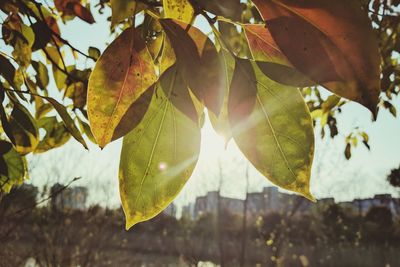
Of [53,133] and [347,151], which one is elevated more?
[347,151]

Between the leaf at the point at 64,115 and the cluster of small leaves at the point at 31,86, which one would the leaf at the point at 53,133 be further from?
the leaf at the point at 64,115

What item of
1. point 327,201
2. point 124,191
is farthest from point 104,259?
point 124,191

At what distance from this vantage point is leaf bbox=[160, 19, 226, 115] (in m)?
0.24

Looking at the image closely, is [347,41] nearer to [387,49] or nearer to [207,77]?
[207,77]

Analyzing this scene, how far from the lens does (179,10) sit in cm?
26

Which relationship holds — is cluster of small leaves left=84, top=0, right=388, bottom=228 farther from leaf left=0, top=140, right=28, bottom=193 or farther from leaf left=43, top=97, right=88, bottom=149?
leaf left=0, top=140, right=28, bottom=193

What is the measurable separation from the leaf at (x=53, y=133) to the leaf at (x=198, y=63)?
1.80 ft

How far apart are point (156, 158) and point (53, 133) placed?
1.77ft

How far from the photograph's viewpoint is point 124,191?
0.83 ft

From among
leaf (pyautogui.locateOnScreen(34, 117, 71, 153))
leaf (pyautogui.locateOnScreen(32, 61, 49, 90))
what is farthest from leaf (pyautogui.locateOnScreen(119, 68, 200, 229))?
leaf (pyautogui.locateOnScreen(32, 61, 49, 90))

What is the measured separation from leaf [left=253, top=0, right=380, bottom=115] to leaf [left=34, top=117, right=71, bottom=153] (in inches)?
23.8

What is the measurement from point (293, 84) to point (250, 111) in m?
0.03

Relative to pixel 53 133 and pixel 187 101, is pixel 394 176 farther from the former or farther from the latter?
pixel 187 101

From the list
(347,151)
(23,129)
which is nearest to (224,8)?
(23,129)
